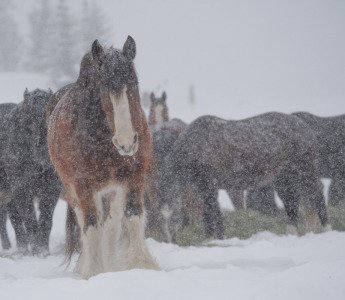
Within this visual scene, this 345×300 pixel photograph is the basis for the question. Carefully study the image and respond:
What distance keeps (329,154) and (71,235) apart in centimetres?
602

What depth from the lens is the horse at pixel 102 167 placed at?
4.39 metres

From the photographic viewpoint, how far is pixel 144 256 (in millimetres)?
4762

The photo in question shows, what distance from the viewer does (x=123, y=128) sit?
3898 mm

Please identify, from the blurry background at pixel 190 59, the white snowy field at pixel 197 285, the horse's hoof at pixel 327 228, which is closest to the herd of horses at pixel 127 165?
the horse's hoof at pixel 327 228

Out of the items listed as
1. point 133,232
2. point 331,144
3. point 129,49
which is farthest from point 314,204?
point 129,49

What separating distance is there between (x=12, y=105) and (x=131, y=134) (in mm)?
5084

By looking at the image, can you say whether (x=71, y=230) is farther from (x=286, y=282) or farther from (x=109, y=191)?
(x=286, y=282)

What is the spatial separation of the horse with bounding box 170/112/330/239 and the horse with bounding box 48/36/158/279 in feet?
9.72

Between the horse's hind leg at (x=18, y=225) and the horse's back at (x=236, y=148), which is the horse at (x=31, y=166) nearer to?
the horse's hind leg at (x=18, y=225)

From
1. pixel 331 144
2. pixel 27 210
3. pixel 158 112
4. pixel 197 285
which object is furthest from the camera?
pixel 158 112

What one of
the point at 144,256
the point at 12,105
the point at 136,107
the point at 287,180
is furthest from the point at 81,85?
the point at 287,180

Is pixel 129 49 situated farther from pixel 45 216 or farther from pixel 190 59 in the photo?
pixel 190 59

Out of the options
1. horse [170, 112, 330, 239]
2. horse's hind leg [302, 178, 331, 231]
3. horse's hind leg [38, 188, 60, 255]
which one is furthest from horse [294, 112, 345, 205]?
horse's hind leg [38, 188, 60, 255]

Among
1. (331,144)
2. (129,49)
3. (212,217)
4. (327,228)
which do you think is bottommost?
(327,228)
